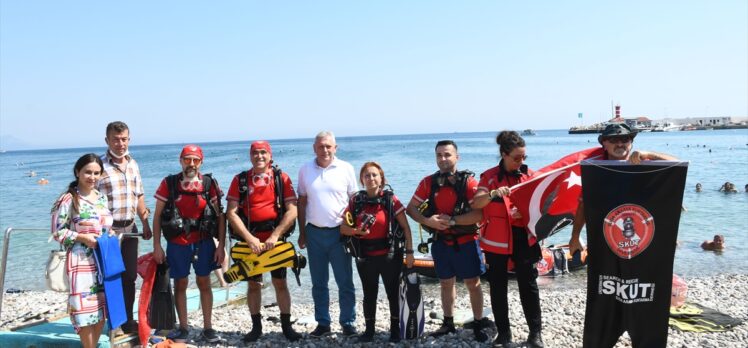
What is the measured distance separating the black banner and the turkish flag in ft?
1.94

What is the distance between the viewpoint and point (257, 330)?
5.77m

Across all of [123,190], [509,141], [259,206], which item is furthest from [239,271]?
[509,141]

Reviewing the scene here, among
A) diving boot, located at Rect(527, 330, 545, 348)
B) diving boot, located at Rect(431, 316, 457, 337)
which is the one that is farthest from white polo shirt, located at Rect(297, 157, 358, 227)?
diving boot, located at Rect(527, 330, 545, 348)

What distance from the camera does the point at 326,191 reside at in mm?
5570

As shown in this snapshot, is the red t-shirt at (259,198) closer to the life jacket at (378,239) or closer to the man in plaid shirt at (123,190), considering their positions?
the life jacket at (378,239)

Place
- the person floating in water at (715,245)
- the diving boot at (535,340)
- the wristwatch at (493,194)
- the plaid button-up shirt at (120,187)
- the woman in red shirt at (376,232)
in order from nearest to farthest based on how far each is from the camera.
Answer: the wristwatch at (493,194) → the diving boot at (535,340) → the plaid button-up shirt at (120,187) → the woman in red shirt at (376,232) → the person floating in water at (715,245)

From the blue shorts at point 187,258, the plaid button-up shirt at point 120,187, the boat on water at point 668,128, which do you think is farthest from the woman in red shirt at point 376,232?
the boat on water at point 668,128

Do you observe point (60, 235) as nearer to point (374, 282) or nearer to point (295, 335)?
point (295, 335)

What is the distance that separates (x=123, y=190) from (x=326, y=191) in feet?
6.71

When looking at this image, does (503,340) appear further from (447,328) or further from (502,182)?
(502,182)

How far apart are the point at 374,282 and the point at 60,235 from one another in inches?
115

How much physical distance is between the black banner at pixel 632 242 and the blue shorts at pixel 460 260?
119 cm

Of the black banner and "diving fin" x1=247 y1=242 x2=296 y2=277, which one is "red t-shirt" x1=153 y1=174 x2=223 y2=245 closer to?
"diving fin" x1=247 y1=242 x2=296 y2=277

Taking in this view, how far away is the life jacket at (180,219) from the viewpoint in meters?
5.30
